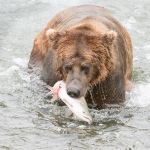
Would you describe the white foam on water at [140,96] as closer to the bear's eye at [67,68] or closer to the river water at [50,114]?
the river water at [50,114]

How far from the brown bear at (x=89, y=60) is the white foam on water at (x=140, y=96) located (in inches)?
9.0

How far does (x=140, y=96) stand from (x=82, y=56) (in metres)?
1.66

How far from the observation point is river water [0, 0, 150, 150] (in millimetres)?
6994

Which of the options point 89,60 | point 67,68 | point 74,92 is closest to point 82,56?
point 89,60

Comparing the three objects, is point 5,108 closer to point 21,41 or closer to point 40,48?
point 40,48

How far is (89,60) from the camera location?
25.0 ft

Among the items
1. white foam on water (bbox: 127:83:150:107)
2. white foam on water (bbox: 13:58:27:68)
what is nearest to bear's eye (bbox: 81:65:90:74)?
white foam on water (bbox: 127:83:150:107)

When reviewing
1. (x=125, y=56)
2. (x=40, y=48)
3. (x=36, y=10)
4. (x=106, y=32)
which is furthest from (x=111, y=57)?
(x=36, y=10)

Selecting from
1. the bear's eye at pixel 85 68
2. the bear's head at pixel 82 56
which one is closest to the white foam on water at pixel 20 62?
the bear's head at pixel 82 56

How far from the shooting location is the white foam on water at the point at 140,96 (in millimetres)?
8622

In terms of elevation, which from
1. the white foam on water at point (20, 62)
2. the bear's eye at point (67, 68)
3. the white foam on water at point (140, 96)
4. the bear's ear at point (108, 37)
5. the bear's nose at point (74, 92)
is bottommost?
the white foam on water at point (140, 96)

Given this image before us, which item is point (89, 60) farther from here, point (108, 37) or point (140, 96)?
point (140, 96)

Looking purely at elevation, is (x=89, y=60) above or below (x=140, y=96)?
above

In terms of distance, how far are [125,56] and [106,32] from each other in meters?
0.98
